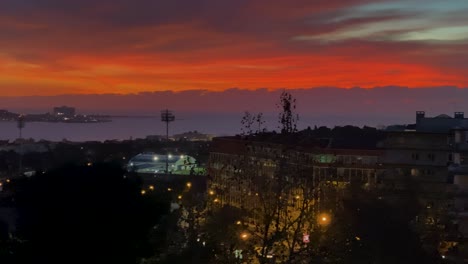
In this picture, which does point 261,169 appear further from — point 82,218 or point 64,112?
point 64,112

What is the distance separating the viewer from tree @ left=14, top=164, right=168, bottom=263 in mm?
7035

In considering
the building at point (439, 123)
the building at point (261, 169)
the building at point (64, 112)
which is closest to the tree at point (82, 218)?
the building at point (261, 169)

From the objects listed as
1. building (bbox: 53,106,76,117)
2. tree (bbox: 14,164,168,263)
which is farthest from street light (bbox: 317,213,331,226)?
building (bbox: 53,106,76,117)

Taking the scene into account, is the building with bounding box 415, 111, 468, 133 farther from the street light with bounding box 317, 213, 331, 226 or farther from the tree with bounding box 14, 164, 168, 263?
the tree with bounding box 14, 164, 168, 263

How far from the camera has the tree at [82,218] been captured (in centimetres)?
704

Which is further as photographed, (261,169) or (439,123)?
(439,123)

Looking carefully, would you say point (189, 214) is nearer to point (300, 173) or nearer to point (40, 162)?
point (300, 173)

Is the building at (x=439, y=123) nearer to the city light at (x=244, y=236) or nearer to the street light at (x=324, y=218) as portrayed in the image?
the street light at (x=324, y=218)

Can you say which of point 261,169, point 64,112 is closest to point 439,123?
point 261,169

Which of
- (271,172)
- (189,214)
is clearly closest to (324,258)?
(271,172)

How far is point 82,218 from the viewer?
703cm

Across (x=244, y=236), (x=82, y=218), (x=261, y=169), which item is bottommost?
(x=244, y=236)

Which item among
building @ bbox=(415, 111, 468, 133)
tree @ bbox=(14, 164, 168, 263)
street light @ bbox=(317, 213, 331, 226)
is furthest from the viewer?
building @ bbox=(415, 111, 468, 133)

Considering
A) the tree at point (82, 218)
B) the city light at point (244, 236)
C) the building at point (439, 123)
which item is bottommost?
the city light at point (244, 236)
